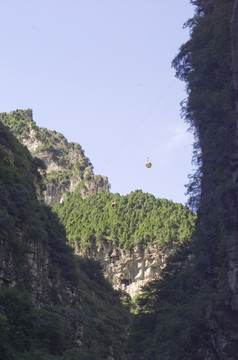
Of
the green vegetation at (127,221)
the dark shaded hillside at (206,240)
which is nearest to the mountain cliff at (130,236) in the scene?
the green vegetation at (127,221)

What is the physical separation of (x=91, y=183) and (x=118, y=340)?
241 feet

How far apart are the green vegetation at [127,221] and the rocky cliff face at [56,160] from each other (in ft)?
27.8

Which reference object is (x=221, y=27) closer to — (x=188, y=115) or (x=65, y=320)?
(x=188, y=115)

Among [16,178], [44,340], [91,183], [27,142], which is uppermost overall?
[27,142]

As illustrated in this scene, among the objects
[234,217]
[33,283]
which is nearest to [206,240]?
[234,217]

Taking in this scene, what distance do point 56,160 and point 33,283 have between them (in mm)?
113306

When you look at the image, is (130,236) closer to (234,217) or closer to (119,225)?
(119,225)

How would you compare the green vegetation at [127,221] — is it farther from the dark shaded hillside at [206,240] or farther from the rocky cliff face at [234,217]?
the rocky cliff face at [234,217]

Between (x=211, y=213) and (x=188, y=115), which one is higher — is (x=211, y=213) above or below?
below

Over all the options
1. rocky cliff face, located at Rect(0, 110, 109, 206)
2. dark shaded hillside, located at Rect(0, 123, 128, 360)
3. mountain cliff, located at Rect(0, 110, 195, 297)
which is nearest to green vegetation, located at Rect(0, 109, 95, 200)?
rocky cliff face, located at Rect(0, 110, 109, 206)

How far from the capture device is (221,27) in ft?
151

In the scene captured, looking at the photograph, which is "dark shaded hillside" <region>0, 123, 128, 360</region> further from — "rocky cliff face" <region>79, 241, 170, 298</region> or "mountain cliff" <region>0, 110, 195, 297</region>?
"rocky cliff face" <region>79, 241, 170, 298</region>

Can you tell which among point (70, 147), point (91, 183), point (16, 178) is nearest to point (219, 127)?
point (16, 178)

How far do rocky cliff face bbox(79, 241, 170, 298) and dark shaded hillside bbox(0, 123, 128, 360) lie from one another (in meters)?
40.7
